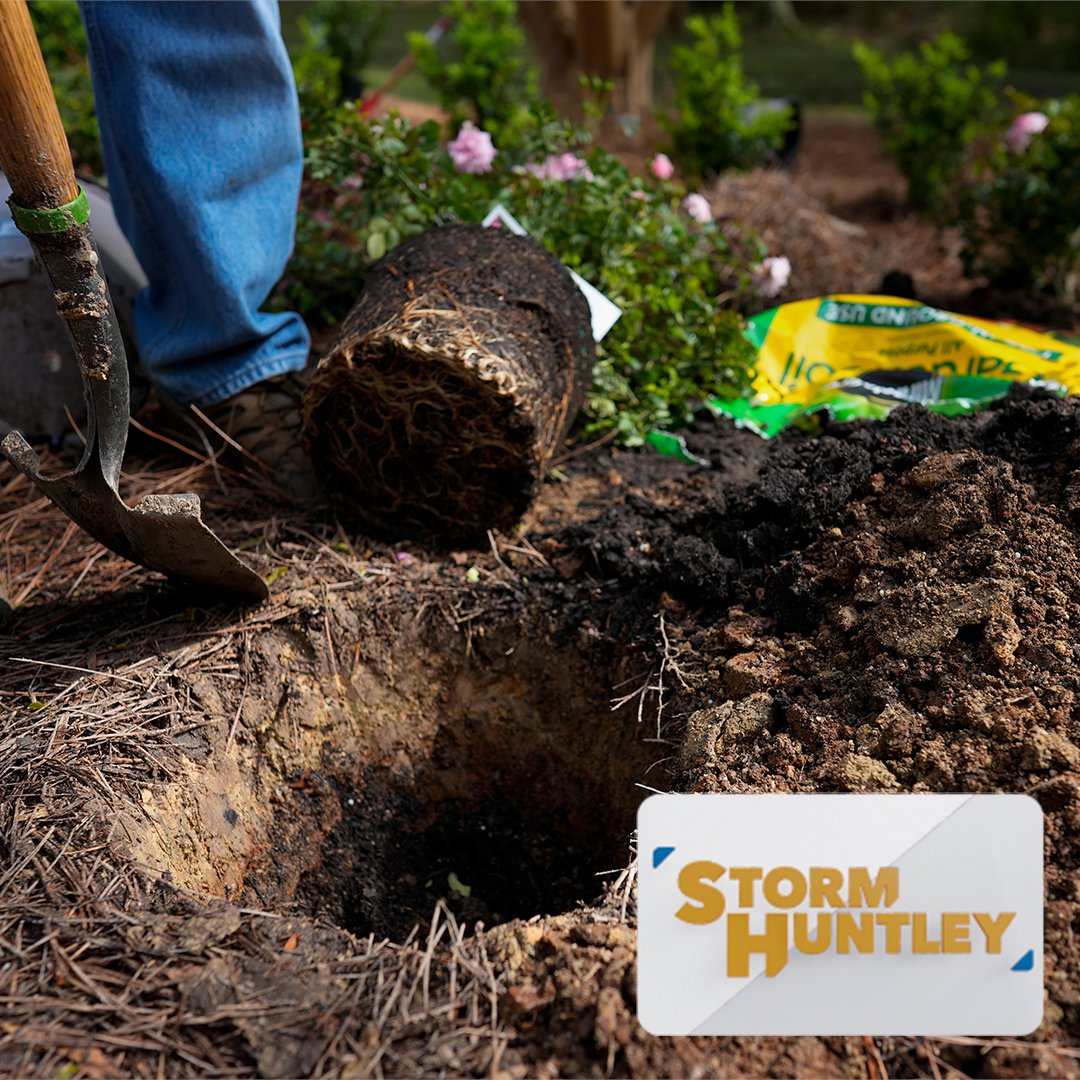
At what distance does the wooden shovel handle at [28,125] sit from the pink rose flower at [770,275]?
2.20 m

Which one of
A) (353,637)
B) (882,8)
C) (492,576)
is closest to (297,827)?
(353,637)

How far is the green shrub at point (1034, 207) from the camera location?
375 centimetres

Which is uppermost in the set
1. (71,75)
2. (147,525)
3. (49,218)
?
(49,218)

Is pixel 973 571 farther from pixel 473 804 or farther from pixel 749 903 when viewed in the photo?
pixel 473 804

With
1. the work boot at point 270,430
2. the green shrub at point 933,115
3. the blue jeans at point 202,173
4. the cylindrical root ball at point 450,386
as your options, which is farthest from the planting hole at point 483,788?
the green shrub at point 933,115

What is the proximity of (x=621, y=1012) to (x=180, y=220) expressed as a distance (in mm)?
1981

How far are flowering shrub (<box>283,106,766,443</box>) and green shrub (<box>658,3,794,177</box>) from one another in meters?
1.52

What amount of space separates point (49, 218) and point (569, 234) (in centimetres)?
151

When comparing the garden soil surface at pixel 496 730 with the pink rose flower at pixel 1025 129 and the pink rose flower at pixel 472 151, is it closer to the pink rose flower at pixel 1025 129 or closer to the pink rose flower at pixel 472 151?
the pink rose flower at pixel 472 151

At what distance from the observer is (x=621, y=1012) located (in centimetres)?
137

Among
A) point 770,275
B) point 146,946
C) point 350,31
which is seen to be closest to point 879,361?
point 770,275

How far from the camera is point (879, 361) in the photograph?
3.11 m

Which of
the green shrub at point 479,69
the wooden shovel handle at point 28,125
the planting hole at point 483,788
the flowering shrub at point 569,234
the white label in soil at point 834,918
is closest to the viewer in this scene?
the white label in soil at point 834,918

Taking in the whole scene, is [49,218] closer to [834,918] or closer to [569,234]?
[569,234]
